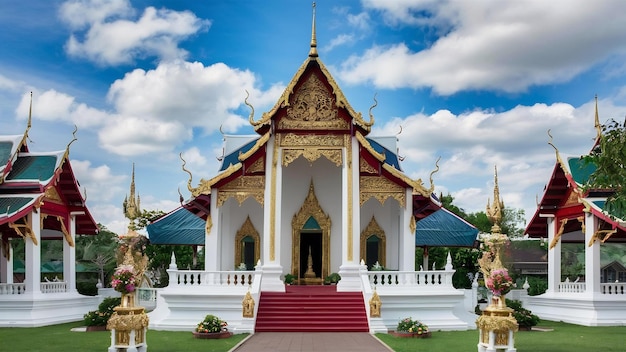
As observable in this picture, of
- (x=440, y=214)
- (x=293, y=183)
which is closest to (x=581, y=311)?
(x=440, y=214)

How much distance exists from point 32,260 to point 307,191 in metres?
7.89

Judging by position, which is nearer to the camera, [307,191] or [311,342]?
[311,342]

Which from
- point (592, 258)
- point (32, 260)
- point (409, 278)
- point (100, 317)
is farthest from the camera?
point (592, 258)

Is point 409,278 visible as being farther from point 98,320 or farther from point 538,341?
point 98,320

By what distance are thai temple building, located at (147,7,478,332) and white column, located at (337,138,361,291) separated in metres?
0.03

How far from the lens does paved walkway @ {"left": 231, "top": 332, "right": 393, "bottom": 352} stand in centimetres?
1225

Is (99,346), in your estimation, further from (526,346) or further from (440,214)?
(440,214)

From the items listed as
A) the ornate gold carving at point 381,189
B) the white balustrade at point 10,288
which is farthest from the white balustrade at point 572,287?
the white balustrade at point 10,288

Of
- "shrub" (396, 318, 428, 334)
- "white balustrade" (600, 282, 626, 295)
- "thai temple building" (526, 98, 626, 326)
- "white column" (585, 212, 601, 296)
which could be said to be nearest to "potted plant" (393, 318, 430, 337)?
"shrub" (396, 318, 428, 334)

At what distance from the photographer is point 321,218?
20.4 metres

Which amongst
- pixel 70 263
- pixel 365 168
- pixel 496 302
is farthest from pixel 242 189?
pixel 496 302

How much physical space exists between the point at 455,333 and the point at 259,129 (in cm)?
712

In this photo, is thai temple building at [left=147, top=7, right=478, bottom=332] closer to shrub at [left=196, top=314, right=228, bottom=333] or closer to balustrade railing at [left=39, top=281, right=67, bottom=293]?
shrub at [left=196, top=314, right=228, bottom=333]

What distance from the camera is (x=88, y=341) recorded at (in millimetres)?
14016
